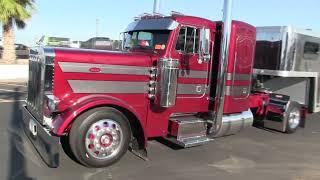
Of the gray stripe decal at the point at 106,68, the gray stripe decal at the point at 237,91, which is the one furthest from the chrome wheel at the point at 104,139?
the gray stripe decal at the point at 237,91

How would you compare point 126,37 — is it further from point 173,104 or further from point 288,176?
point 288,176

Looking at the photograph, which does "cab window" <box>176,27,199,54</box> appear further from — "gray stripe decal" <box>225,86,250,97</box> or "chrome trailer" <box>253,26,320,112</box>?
"chrome trailer" <box>253,26,320,112</box>

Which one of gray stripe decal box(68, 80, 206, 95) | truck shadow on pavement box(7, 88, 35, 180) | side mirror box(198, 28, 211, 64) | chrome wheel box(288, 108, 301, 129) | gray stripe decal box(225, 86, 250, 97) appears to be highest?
side mirror box(198, 28, 211, 64)

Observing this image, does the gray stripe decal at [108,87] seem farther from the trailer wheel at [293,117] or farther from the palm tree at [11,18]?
the palm tree at [11,18]

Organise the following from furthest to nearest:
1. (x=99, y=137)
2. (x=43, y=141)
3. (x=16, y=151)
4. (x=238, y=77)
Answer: (x=238, y=77)
(x=16, y=151)
(x=99, y=137)
(x=43, y=141)

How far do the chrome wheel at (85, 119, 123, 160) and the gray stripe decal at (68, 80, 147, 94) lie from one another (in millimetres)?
514

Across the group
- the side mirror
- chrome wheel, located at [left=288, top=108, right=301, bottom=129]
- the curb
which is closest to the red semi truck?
the side mirror

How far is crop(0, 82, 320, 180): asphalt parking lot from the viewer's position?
21.2 feet

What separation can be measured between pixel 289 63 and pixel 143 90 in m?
4.98

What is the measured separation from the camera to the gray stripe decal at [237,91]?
28.0ft

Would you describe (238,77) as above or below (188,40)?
below

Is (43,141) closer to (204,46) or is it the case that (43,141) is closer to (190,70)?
(190,70)

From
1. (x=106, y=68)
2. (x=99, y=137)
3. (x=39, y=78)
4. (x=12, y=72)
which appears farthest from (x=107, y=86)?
(x=12, y=72)

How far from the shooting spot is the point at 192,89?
798 centimetres
